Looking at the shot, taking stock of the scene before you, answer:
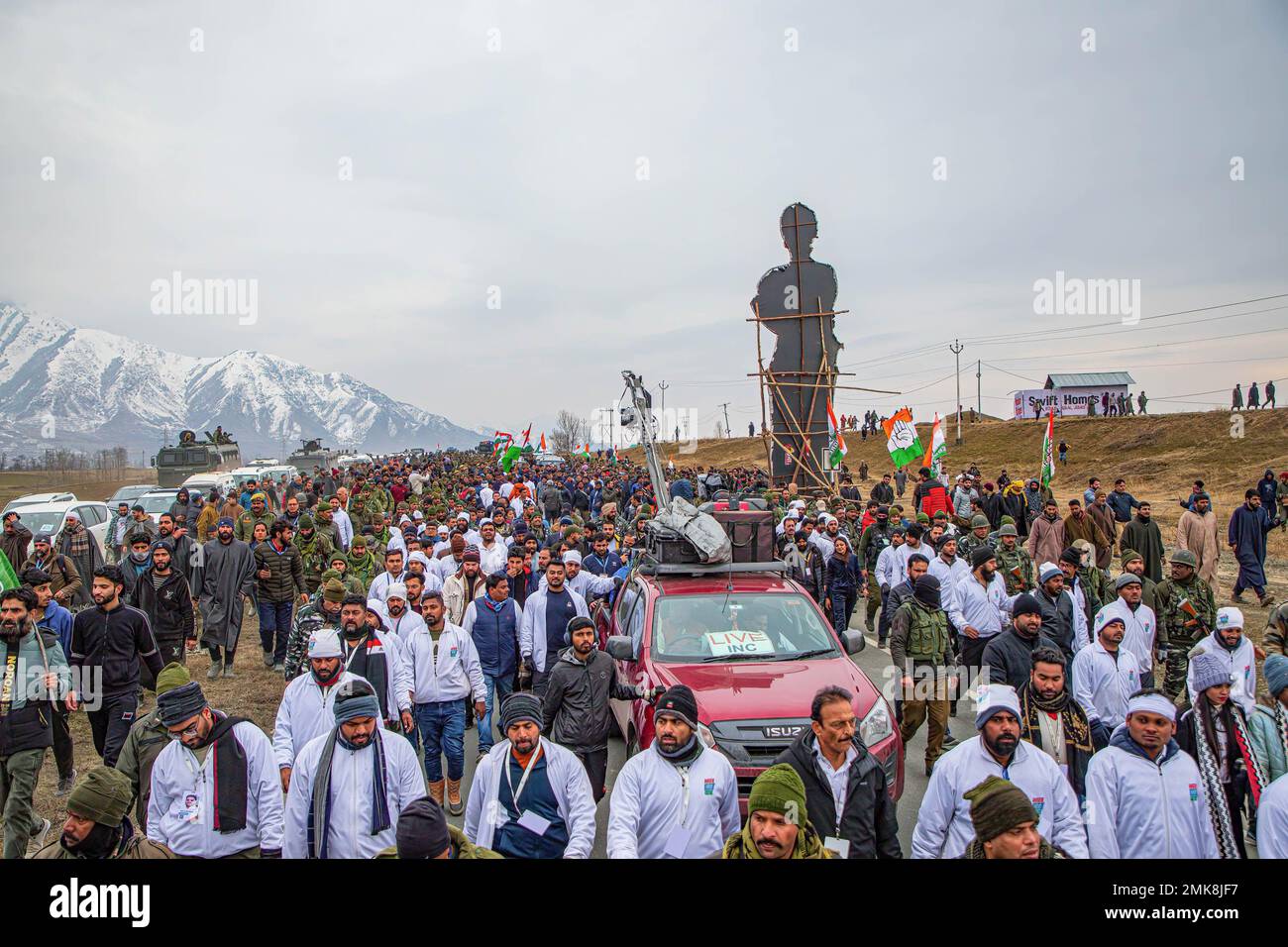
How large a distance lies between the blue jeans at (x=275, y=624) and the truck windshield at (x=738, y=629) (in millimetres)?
6238

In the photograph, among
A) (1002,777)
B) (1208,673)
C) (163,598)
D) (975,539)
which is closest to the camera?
(1002,777)

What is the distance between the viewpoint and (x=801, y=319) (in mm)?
19359

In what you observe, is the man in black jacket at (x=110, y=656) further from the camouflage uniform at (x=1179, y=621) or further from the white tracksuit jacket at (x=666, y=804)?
the camouflage uniform at (x=1179, y=621)

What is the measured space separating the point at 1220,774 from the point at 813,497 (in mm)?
15953

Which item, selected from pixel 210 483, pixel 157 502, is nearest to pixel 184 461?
pixel 210 483

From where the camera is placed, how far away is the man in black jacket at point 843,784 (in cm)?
380

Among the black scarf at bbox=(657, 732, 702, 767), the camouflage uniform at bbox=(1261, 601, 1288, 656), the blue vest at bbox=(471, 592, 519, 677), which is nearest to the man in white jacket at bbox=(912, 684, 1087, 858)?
the black scarf at bbox=(657, 732, 702, 767)

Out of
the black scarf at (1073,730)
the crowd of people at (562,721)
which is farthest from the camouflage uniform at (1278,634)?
the black scarf at (1073,730)

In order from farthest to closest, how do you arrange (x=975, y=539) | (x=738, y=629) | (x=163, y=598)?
1. (x=975, y=539)
2. (x=163, y=598)
3. (x=738, y=629)

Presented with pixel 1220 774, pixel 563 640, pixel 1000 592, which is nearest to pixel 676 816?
pixel 1220 774

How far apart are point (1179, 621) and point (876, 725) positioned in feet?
12.9

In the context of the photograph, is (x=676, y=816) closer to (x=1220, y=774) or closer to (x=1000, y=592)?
(x=1220, y=774)

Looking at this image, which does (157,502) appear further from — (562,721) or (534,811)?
(534,811)

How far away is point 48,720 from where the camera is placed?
5.71 meters
